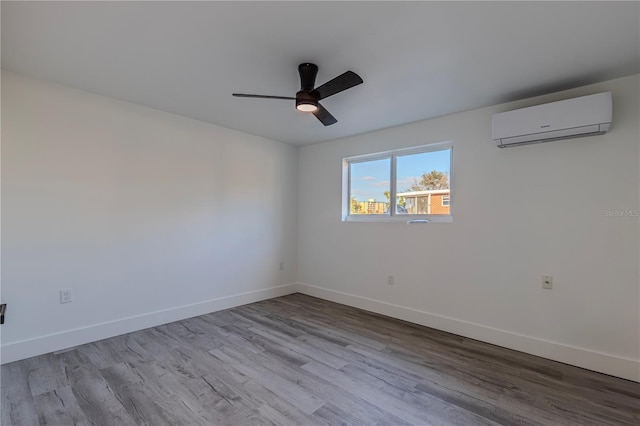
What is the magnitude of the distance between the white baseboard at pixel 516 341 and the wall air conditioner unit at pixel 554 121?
1.73 meters

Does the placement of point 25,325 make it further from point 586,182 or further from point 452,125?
point 586,182

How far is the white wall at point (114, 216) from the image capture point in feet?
7.72

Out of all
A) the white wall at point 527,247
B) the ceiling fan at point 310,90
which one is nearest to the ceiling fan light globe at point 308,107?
the ceiling fan at point 310,90

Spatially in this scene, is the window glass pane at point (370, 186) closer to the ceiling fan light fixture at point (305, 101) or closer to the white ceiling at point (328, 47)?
the white ceiling at point (328, 47)

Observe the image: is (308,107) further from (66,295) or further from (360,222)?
(66,295)

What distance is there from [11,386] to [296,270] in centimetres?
316

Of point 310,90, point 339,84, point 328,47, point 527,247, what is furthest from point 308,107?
point 527,247

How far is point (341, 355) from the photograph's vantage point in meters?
2.47

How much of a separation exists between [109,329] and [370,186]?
3265 millimetres

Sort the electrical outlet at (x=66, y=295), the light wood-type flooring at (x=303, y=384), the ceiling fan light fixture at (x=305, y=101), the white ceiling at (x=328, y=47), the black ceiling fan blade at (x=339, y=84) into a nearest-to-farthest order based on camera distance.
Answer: the white ceiling at (x=328, y=47)
the light wood-type flooring at (x=303, y=384)
the black ceiling fan blade at (x=339, y=84)
the ceiling fan light fixture at (x=305, y=101)
the electrical outlet at (x=66, y=295)

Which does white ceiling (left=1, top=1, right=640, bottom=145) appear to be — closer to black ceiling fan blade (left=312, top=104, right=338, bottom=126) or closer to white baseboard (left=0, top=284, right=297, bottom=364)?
black ceiling fan blade (left=312, top=104, right=338, bottom=126)

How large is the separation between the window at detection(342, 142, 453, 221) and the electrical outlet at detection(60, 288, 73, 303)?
304 cm

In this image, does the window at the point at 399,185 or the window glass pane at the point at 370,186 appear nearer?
the window at the point at 399,185

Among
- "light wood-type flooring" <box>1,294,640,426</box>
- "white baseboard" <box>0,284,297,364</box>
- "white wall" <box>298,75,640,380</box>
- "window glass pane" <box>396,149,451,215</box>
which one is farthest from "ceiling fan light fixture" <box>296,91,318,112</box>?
"white baseboard" <box>0,284,297,364</box>
